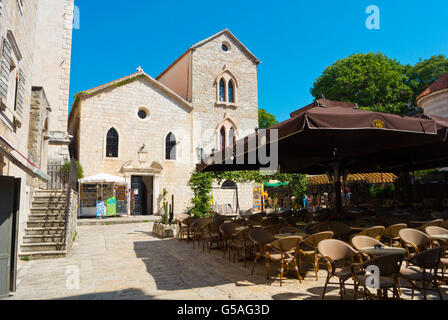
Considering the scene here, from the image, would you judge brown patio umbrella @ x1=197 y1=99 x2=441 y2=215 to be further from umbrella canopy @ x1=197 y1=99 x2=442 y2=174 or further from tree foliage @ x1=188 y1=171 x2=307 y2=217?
tree foliage @ x1=188 y1=171 x2=307 y2=217

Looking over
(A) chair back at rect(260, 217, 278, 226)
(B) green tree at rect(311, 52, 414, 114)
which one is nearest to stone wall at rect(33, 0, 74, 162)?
(A) chair back at rect(260, 217, 278, 226)

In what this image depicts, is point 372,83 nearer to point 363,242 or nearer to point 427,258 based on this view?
point 363,242

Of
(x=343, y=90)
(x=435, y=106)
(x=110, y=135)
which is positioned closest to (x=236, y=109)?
(x=110, y=135)

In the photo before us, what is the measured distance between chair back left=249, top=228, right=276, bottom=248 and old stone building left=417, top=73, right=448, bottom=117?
16288 millimetres

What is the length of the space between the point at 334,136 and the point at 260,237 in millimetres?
2421

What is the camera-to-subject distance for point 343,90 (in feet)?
101

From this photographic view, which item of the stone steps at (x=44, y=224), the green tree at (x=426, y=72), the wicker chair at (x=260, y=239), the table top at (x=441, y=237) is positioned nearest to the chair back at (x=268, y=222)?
the wicker chair at (x=260, y=239)

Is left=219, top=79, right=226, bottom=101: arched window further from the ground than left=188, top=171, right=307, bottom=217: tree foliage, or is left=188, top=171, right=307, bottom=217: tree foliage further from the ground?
left=219, top=79, right=226, bottom=101: arched window

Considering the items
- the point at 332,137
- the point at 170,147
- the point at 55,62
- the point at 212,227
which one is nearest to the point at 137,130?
the point at 170,147

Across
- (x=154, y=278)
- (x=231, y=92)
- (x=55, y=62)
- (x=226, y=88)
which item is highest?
(x=226, y=88)

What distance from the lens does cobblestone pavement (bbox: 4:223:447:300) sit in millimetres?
4574

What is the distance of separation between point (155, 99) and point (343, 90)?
19.6 meters

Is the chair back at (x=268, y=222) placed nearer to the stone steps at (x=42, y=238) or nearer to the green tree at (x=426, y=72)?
the stone steps at (x=42, y=238)

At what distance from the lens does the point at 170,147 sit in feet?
65.5
